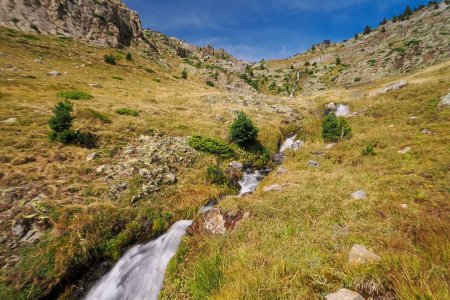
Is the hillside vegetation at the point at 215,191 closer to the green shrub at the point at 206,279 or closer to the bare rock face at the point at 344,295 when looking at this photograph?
the green shrub at the point at 206,279

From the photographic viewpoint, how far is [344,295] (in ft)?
13.8

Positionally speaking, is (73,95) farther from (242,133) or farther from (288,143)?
(288,143)

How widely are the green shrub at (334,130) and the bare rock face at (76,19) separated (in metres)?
44.3

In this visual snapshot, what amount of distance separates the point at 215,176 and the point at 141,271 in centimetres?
649

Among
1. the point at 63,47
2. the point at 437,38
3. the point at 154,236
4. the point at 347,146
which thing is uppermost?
the point at 437,38

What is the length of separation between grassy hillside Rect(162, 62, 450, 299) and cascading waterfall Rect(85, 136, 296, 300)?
844 mm

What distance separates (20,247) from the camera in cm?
709

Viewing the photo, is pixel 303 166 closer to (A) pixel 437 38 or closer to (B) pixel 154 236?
(B) pixel 154 236

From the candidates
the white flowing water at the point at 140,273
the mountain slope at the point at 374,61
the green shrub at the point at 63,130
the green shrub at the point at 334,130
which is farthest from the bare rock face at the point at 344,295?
the mountain slope at the point at 374,61

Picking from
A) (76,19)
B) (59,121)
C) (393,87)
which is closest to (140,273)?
(59,121)

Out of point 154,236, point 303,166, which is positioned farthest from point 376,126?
point 154,236

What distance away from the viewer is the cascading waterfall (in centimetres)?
743

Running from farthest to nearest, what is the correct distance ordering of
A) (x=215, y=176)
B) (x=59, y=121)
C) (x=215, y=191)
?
(x=215, y=176) < (x=59, y=121) < (x=215, y=191)

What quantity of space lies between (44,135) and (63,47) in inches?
1181
